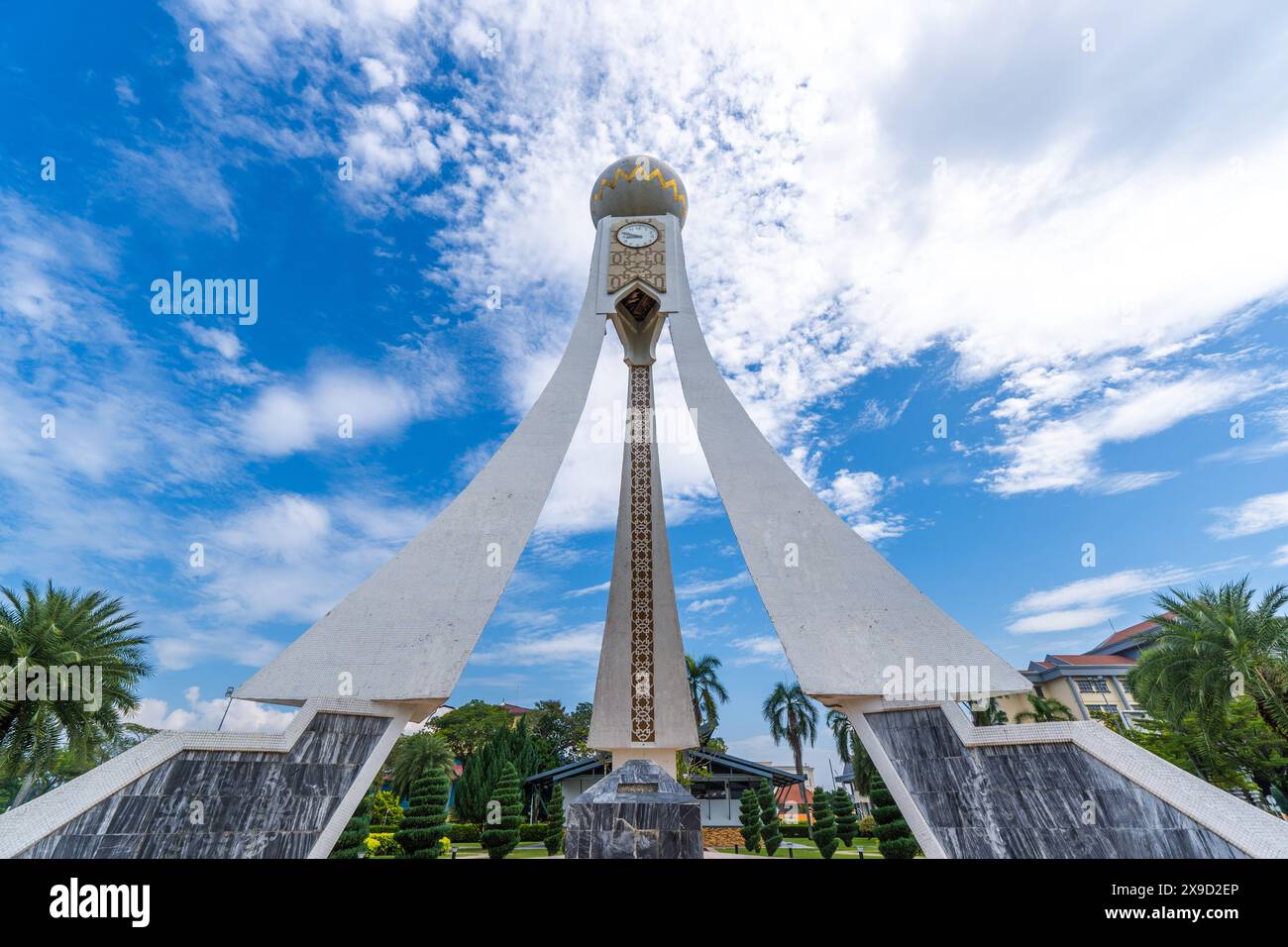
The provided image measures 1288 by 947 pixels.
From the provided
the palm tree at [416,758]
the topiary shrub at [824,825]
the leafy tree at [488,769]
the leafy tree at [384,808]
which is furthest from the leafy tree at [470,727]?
the topiary shrub at [824,825]

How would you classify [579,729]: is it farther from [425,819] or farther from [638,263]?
[638,263]

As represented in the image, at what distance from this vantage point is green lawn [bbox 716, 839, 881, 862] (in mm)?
16703

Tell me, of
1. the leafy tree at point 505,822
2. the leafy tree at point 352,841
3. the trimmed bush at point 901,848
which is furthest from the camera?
the leafy tree at point 505,822

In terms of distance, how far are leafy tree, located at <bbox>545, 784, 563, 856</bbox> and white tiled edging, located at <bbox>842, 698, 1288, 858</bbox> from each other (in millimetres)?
12294

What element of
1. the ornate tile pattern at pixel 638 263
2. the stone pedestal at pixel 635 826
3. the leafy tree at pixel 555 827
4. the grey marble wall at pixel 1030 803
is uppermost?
the ornate tile pattern at pixel 638 263

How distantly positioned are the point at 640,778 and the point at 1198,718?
1446cm

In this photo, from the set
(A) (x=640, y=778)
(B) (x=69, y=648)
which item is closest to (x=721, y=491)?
(A) (x=640, y=778)

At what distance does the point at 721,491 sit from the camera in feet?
35.0

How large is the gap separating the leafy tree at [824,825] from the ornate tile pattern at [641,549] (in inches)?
219

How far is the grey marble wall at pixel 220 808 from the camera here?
6.05m

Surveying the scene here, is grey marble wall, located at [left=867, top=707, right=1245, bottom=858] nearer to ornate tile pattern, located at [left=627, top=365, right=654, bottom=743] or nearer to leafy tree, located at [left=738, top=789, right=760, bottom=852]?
ornate tile pattern, located at [left=627, top=365, right=654, bottom=743]

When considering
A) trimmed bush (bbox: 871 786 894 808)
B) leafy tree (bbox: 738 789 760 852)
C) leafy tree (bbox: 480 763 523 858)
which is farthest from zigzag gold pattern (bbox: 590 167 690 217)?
leafy tree (bbox: 738 789 760 852)

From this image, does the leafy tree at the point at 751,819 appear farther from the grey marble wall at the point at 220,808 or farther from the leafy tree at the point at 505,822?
the grey marble wall at the point at 220,808
